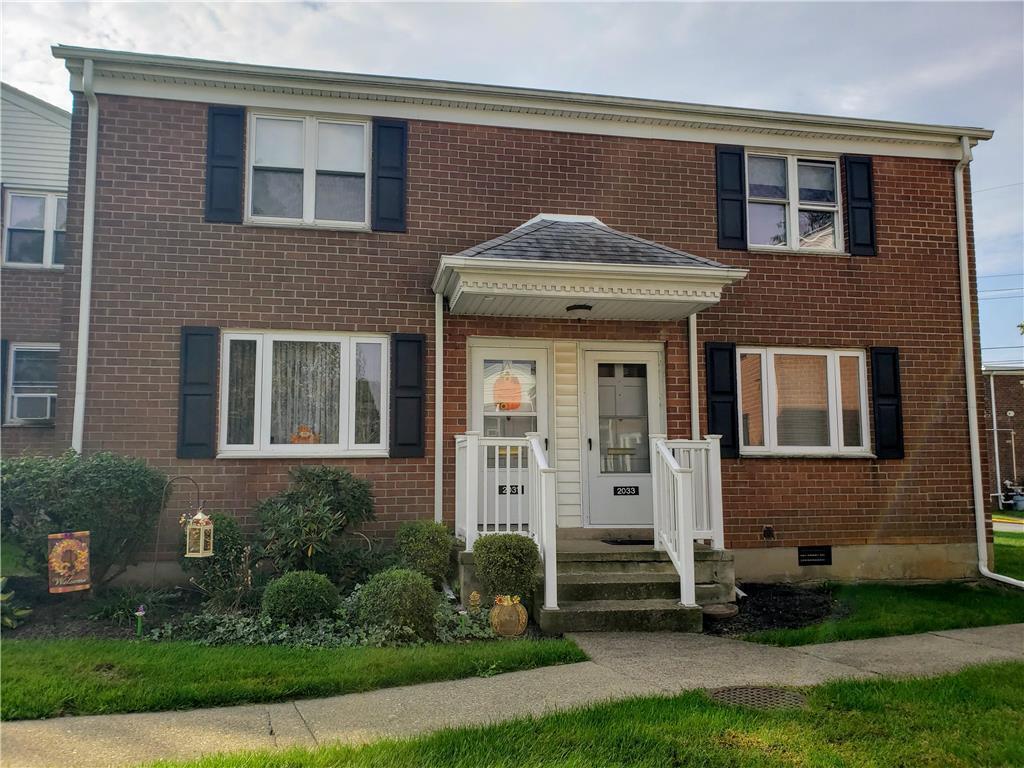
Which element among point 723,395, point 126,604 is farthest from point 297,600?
point 723,395

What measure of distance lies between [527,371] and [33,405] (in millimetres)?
8399

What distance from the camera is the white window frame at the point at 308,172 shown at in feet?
28.9

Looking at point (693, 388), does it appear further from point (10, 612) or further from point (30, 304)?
point (30, 304)

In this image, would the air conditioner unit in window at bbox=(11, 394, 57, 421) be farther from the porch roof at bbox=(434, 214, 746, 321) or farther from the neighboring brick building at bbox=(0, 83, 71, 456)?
the porch roof at bbox=(434, 214, 746, 321)

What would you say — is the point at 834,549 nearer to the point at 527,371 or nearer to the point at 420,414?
the point at 527,371

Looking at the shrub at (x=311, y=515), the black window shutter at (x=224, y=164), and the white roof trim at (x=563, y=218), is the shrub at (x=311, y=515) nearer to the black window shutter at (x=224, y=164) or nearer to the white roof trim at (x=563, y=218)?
the black window shutter at (x=224, y=164)

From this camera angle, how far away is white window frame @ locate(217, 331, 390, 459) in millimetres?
8492

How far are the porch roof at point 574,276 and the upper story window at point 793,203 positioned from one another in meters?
2.01

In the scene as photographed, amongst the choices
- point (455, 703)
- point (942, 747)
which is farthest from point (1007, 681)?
point (455, 703)

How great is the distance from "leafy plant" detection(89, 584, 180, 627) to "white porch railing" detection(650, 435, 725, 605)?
4.62 metres

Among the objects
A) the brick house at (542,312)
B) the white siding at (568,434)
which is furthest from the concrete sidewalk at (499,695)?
the white siding at (568,434)

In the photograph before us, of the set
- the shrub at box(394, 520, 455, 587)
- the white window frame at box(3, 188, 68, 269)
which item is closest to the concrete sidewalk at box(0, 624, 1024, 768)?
the shrub at box(394, 520, 455, 587)

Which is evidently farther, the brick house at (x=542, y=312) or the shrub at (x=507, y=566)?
the brick house at (x=542, y=312)

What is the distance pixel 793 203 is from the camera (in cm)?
1016
